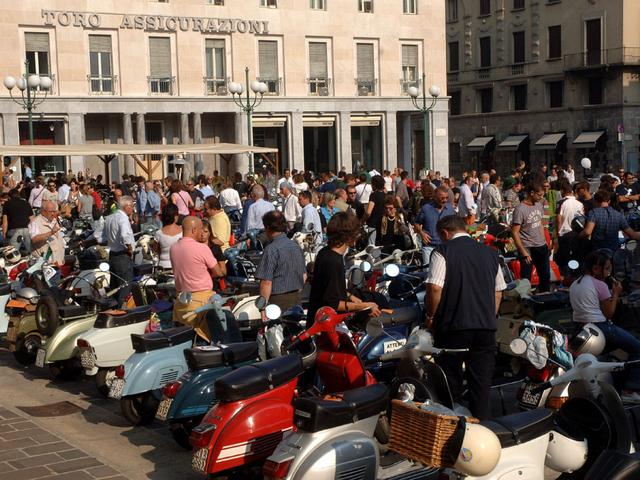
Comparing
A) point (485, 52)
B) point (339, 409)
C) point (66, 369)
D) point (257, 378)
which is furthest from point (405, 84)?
point (339, 409)

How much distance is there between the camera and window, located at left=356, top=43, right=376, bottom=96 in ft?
138

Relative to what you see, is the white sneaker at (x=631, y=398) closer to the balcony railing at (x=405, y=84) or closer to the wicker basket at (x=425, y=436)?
the wicker basket at (x=425, y=436)

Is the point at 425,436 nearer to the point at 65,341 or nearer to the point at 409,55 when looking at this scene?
the point at 65,341

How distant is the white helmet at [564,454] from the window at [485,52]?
52.3 meters

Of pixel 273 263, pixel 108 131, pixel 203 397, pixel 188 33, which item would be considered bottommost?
pixel 203 397

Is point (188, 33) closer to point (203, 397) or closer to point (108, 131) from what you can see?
point (108, 131)

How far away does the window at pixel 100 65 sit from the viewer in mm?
36625

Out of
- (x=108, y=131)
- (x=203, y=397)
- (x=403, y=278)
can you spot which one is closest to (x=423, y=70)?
(x=108, y=131)

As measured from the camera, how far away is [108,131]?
3788cm

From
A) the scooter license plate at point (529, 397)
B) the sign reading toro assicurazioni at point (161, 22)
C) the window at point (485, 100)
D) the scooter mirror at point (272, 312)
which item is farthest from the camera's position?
the window at point (485, 100)

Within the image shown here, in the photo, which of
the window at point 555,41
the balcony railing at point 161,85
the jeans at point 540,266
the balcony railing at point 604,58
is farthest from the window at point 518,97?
the jeans at point 540,266

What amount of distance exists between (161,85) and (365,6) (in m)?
9.82

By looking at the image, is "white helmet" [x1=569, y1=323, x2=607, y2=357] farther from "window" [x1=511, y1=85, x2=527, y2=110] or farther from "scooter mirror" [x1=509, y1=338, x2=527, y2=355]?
"window" [x1=511, y1=85, x2=527, y2=110]

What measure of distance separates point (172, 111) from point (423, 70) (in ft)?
38.5
